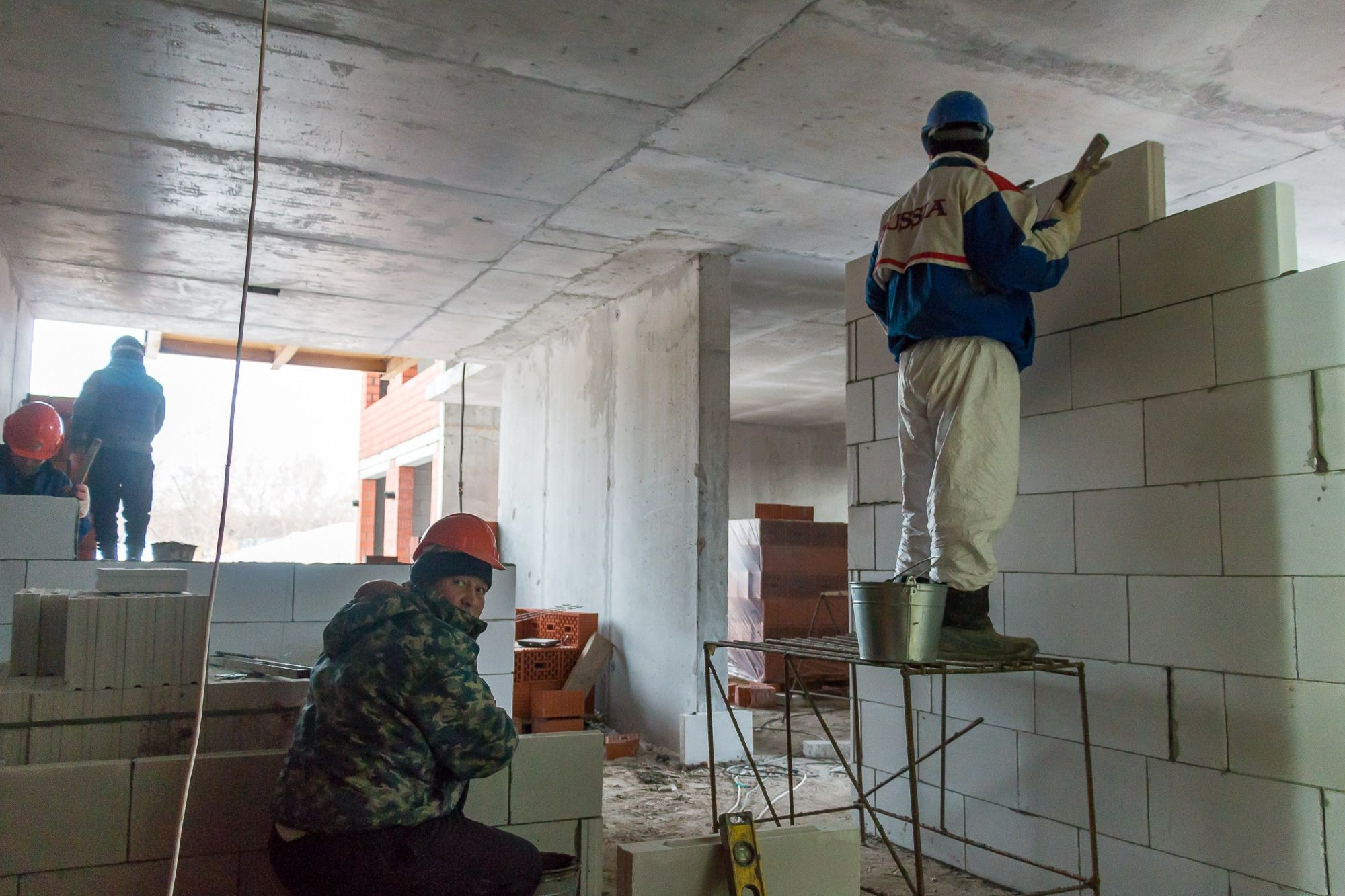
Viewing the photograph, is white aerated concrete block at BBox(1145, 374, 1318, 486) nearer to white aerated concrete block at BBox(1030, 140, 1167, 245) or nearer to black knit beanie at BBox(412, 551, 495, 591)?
white aerated concrete block at BBox(1030, 140, 1167, 245)

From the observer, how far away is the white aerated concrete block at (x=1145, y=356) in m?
2.85

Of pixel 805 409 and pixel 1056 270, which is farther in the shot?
pixel 805 409

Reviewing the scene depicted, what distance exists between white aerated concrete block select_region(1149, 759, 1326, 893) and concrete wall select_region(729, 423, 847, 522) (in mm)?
9856

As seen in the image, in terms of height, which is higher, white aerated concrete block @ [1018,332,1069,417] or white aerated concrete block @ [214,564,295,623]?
white aerated concrete block @ [1018,332,1069,417]

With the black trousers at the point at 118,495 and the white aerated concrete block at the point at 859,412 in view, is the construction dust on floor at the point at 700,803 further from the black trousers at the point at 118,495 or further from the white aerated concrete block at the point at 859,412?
the black trousers at the point at 118,495

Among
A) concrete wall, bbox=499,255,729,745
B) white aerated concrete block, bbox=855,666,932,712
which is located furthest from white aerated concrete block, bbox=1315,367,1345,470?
concrete wall, bbox=499,255,729,745

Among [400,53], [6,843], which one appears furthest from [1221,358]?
[6,843]

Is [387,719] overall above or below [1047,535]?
below

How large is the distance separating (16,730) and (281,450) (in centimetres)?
2991

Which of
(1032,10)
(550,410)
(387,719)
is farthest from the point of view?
(550,410)

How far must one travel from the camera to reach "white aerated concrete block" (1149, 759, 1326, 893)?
251cm

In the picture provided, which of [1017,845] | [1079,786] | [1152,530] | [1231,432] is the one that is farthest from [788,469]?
[1231,432]

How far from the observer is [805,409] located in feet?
38.5

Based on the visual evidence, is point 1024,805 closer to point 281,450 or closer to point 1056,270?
point 1056,270
